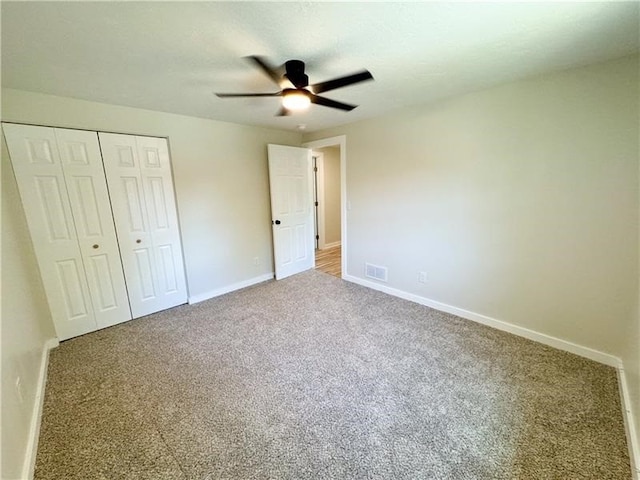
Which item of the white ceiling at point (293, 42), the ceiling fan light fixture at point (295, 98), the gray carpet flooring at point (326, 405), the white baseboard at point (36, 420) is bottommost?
the gray carpet flooring at point (326, 405)

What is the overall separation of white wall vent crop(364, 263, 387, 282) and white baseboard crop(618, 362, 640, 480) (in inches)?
83.3

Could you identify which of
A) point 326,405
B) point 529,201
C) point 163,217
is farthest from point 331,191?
point 326,405

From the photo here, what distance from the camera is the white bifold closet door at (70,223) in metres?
2.26

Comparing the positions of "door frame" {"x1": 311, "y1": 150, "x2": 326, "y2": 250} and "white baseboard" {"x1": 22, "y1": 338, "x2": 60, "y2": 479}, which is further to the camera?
"door frame" {"x1": 311, "y1": 150, "x2": 326, "y2": 250}

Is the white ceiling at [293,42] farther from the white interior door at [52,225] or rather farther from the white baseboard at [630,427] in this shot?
the white baseboard at [630,427]

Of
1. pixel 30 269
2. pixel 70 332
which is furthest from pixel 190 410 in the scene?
pixel 30 269

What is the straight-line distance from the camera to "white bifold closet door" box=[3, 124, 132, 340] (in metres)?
2.26

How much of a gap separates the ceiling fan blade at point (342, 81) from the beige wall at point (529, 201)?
4.89 ft

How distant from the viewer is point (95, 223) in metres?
2.59

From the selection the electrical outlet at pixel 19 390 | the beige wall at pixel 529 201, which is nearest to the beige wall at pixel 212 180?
the beige wall at pixel 529 201

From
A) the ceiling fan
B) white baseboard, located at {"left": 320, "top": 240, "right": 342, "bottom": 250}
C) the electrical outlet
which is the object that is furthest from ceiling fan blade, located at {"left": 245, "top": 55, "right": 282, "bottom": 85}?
white baseboard, located at {"left": 320, "top": 240, "right": 342, "bottom": 250}

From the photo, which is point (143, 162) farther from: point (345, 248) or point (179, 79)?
point (345, 248)

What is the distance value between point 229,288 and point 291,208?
149 centimetres

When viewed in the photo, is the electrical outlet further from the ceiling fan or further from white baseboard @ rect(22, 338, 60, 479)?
the ceiling fan
